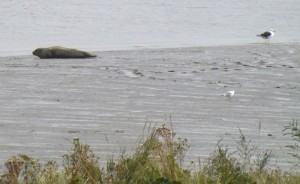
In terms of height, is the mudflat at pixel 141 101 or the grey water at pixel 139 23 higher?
the grey water at pixel 139 23

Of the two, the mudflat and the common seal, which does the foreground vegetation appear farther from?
the common seal

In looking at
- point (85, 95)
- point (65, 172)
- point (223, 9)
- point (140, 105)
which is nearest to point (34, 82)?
point (85, 95)

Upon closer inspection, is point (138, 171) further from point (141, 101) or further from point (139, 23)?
point (139, 23)

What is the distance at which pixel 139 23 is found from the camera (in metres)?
36.9

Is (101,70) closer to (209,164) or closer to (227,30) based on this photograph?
(209,164)

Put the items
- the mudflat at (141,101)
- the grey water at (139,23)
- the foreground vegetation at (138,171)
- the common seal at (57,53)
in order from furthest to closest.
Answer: the grey water at (139,23) → the common seal at (57,53) → the mudflat at (141,101) → the foreground vegetation at (138,171)

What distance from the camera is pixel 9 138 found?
37.8 ft

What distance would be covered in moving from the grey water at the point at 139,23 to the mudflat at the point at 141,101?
16.7ft

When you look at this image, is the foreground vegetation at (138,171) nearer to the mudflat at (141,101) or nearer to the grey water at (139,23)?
the mudflat at (141,101)

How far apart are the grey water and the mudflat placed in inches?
201

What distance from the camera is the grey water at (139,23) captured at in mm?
28844

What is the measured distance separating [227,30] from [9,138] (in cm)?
2397

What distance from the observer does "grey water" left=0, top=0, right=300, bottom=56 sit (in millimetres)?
28844

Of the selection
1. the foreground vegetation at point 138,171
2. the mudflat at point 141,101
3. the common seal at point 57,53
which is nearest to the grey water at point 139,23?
the common seal at point 57,53
